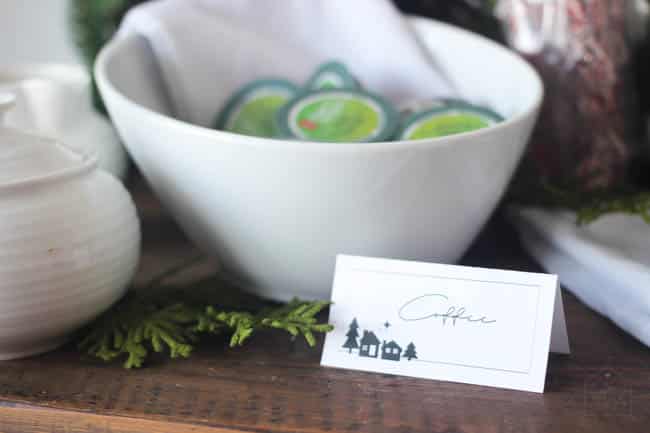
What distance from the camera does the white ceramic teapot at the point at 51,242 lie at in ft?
1.58

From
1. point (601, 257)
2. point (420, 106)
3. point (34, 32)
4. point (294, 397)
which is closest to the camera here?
point (294, 397)

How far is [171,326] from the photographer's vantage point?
1.80 ft

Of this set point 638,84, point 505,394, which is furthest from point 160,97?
point 638,84

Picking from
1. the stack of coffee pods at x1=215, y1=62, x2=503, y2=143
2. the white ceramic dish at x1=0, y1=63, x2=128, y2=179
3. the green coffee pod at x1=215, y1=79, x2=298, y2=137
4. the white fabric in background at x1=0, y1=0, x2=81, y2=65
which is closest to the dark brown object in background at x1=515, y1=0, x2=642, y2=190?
the stack of coffee pods at x1=215, y1=62, x2=503, y2=143

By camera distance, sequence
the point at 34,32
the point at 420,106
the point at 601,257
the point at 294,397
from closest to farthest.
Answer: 1. the point at 294,397
2. the point at 601,257
3. the point at 420,106
4. the point at 34,32

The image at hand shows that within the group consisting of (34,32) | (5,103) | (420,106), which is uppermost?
(5,103)

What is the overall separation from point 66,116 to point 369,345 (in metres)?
0.40

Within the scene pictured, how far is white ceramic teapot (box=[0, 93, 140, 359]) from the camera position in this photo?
0.48 m

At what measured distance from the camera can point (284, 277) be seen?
59 cm

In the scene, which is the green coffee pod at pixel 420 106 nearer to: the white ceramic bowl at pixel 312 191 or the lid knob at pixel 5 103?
the white ceramic bowl at pixel 312 191

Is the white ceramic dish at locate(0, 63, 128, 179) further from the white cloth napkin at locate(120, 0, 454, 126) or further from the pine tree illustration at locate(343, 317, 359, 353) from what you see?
the pine tree illustration at locate(343, 317, 359, 353)

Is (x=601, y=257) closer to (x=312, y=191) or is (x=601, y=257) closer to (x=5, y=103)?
(x=312, y=191)

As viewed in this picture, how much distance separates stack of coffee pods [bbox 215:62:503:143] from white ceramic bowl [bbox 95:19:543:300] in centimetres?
7

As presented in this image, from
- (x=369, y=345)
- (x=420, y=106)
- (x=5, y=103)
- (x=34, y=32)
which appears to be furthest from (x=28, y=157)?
(x=34, y=32)
